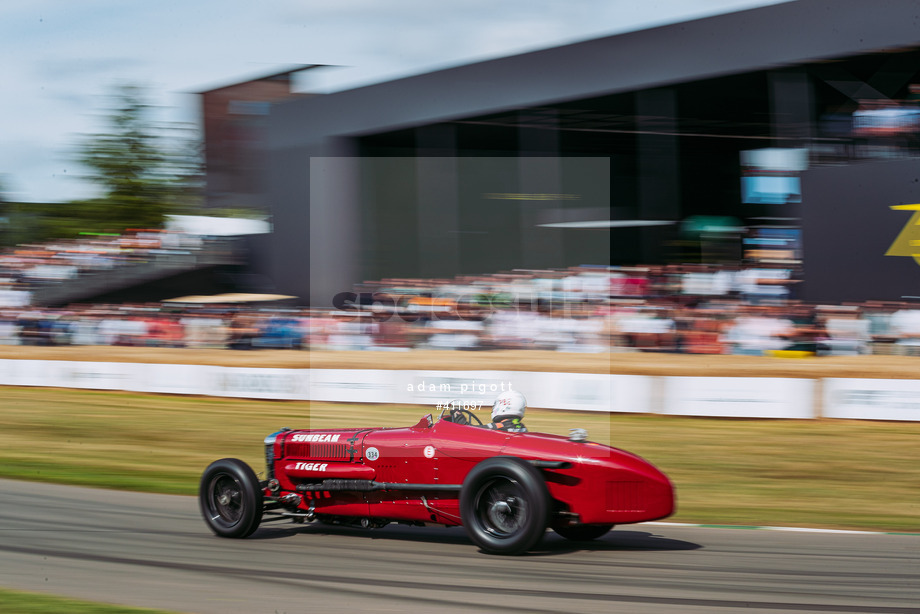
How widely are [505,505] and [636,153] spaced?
53.4ft

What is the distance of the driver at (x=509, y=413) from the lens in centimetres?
645

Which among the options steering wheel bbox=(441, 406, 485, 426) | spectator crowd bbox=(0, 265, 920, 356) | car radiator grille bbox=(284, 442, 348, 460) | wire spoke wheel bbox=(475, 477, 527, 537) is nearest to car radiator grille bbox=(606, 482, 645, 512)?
wire spoke wheel bbox=(475, 477, 527, 537)

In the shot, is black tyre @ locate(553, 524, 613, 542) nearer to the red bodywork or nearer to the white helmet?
the red bodywork

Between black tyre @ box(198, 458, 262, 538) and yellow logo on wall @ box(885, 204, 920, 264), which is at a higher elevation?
yellow logo on wall @ box(885, 204, 920, 264)

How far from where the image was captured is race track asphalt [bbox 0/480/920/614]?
4914 mm

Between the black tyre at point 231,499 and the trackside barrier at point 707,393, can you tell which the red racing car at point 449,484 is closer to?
the black tyre at point 231,499

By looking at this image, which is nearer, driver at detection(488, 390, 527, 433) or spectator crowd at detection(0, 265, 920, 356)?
driver at detection(488, 390, 527, 433)

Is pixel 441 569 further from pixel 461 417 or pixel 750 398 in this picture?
pixel 750 398

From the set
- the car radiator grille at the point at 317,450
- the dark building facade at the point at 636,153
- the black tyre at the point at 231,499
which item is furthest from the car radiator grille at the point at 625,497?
the dark building facade at the point at 636,153

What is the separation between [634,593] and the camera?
508 cm

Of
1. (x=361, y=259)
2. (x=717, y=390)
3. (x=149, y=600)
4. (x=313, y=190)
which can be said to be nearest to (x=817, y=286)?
(x=717, y=390)

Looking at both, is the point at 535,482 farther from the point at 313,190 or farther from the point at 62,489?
the point at 62,489

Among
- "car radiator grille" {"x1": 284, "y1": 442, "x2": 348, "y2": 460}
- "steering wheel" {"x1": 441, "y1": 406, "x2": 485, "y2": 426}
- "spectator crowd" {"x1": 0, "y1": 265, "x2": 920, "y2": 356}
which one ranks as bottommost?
"car radiator grille" {"x1": 284, "y1": 442, "x2": 348, "y2": 460}

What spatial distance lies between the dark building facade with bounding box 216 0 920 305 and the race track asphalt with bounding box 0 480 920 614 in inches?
211
